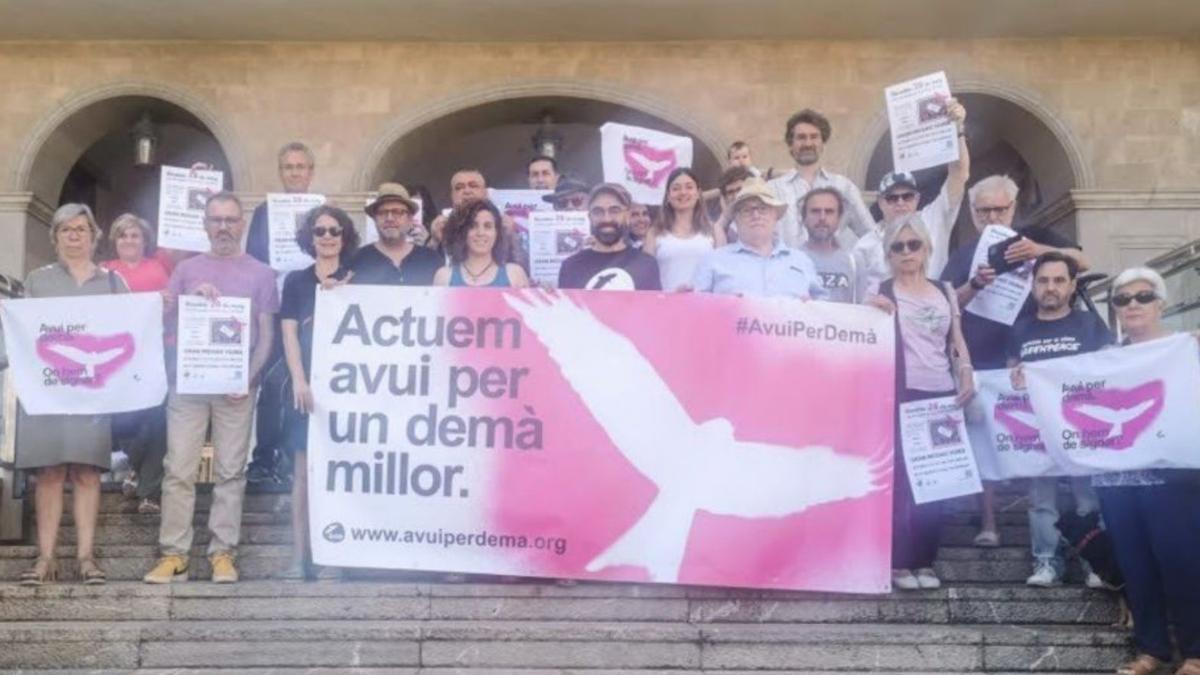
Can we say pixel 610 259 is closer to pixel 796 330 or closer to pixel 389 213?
pixel 796 330

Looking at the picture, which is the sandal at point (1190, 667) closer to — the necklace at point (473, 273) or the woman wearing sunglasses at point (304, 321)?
the necklace at point (473, 273)

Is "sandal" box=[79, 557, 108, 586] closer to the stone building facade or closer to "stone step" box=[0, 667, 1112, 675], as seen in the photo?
"stone step" box=[0, 667, 1112, 675]

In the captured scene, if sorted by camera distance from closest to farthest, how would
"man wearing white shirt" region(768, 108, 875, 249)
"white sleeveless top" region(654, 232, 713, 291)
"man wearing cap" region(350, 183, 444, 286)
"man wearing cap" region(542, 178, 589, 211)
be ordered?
"man wearing cap" region(350, 183, 444, 286)
"white sleeveless top" region(654, 232, 713, 291)
"man wearing white shirt" region(768, 108, 875, 249)
"man wearing cap" region(542, 178, 589, 211)

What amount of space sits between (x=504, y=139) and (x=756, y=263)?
1091cm

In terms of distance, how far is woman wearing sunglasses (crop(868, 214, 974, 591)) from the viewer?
7055 millimetres

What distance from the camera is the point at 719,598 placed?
269 inches

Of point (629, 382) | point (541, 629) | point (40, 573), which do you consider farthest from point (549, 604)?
point (40, 573)

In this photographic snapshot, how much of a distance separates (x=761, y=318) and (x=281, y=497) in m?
2.97

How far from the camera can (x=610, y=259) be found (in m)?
7.45

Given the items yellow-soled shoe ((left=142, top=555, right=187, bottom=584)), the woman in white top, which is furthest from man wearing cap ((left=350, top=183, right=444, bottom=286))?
yellow-soled shoe ((left=142, top=555, right=187, bottom=584))

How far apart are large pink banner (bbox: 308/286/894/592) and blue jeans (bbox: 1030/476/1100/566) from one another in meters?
0.86

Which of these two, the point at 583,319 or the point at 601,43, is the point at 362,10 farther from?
the point at 583,319

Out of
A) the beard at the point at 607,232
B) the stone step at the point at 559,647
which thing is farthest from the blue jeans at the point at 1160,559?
the beard at the point at 607,232

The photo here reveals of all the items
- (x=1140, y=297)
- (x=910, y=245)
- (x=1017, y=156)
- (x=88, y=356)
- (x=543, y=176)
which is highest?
(x=1017, y=156)
